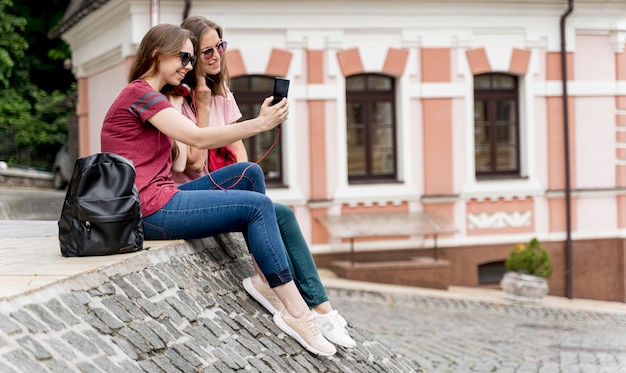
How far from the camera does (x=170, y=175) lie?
18.3 ft

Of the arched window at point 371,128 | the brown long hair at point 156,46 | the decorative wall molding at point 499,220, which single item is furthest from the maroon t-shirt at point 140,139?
the decorative wall molding at point 499,220

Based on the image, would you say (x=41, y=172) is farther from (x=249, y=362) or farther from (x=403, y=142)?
(x=249, y=362)

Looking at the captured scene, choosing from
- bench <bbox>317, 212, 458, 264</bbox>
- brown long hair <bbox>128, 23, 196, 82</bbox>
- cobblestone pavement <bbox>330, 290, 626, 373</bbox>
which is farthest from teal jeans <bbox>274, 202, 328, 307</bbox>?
bench <bbox>317, 212, 458, 264</bbox>

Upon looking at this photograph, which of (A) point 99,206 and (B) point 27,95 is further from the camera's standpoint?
(B) point 27,95

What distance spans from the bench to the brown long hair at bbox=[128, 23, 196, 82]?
1001cm

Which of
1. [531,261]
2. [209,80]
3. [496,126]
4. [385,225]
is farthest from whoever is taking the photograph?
[496,126]

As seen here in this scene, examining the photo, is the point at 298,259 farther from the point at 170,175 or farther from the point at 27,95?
the point at 27,95

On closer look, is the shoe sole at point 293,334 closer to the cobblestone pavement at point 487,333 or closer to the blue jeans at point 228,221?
the blue jeans at point 228,221

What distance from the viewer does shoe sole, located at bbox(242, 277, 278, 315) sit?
560cm

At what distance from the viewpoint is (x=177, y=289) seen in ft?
16.7

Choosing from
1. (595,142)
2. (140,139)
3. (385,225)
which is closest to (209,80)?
(140,139)

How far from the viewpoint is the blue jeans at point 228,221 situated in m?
5.12

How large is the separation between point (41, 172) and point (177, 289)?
2231 centimetres

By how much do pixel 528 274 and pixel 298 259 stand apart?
404 inches
